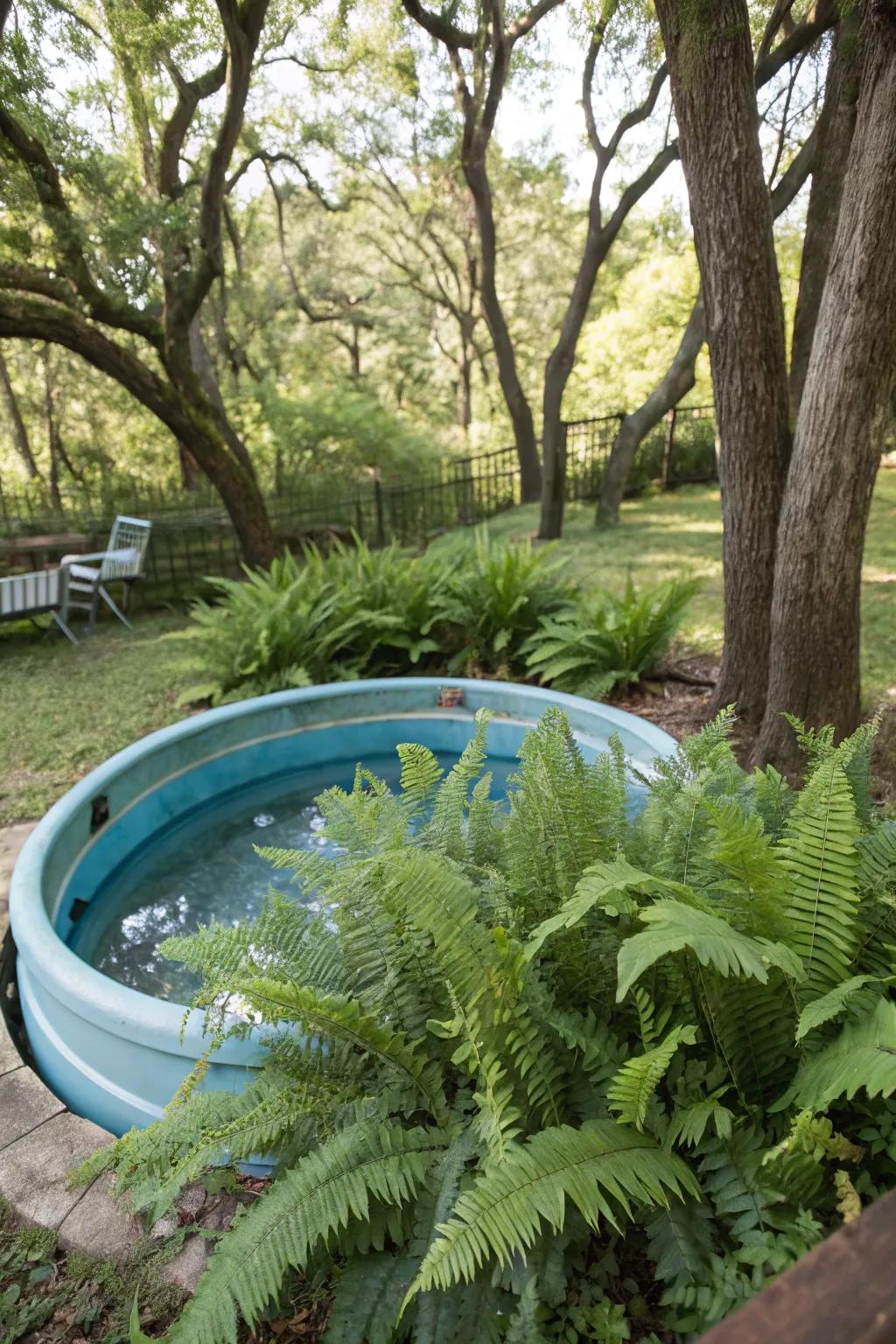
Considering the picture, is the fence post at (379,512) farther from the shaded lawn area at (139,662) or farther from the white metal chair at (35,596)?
the white metal chair at (35,596)

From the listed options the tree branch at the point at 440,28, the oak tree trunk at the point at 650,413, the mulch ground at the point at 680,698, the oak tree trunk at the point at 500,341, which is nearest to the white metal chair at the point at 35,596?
the mulch ground at the point at 680,698

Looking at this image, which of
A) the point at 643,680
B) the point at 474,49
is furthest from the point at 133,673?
the point at 474,49

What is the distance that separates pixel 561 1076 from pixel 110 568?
7028 millimetres

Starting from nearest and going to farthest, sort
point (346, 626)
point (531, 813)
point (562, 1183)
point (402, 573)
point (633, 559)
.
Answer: point (562, 1183) < point (531, 813) < point (346, 626) < point (402, 573) < point (633, 559)

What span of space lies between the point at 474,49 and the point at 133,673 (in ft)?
22.0

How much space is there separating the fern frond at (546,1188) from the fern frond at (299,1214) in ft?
0.63

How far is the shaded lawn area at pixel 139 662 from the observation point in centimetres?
Result: 449

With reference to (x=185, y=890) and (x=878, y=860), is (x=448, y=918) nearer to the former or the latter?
(x=878, y=860)

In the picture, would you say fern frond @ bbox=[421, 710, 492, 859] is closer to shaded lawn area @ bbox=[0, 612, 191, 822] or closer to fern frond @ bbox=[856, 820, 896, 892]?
fern frond @ bbox=[856, 820, 896, 892]

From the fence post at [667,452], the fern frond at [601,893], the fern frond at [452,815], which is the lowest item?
the fern frond at [452,815]

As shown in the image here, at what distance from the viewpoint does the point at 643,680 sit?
4.97 meters

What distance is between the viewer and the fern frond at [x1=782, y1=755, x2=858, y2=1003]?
4.86ft

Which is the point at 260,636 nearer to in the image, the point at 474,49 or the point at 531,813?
the point at 531,813

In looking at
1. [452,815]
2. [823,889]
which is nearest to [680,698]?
[452,815]
